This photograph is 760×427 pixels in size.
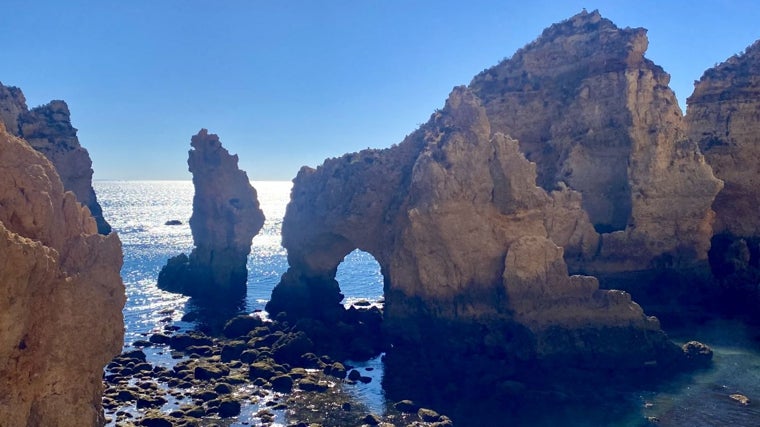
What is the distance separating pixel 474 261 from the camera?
128 feet

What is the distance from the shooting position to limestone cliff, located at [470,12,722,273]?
48938 mm

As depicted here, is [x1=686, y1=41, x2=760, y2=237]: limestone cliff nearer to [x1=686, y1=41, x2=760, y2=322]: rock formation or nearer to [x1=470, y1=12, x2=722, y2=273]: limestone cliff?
[x1=686, y1=41, x2=760, y2=322]: rock formation

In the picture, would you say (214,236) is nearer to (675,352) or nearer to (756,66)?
(675,352)

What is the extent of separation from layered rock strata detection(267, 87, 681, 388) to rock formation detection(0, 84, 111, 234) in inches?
1062

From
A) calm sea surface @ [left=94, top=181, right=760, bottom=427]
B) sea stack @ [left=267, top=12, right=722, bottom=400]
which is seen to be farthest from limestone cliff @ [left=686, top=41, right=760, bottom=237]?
calm sea surface @ [left=94, top=181, right=760, bottom=427]

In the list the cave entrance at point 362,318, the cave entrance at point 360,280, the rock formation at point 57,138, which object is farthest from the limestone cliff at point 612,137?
the rock formation at point 57,138

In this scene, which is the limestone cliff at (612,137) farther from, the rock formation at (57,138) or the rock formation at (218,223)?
the rock formation at (57,138)

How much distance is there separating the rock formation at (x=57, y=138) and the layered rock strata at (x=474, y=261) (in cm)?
2698

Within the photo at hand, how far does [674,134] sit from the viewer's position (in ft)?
165

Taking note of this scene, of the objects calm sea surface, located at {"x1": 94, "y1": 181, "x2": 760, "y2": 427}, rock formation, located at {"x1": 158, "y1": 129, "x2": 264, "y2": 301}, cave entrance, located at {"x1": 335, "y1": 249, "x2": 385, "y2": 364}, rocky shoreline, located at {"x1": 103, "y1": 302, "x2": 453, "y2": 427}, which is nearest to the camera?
calm sea surface, located at {"x1": 94, "y1": 181, "x2": 760, "y2": 427}

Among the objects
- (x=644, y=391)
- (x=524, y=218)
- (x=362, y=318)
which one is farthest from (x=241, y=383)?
(x=644, y=391)

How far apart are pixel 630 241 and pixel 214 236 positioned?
35.5 m

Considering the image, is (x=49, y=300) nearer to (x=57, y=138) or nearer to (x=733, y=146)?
(x=57, y=138)

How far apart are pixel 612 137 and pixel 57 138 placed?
47.3 m
